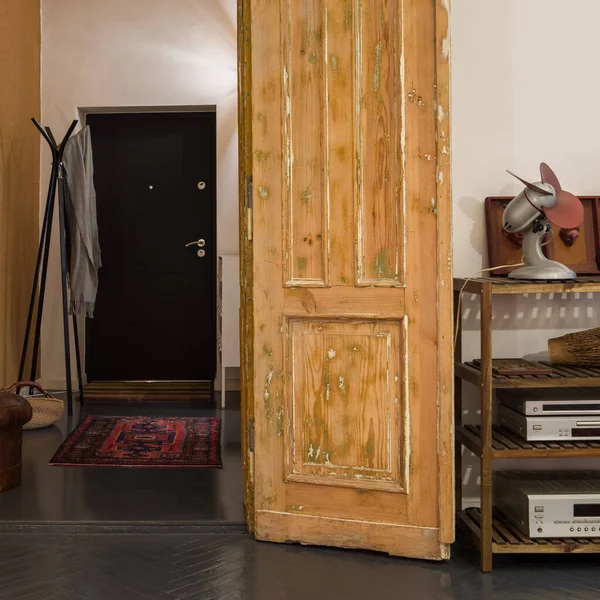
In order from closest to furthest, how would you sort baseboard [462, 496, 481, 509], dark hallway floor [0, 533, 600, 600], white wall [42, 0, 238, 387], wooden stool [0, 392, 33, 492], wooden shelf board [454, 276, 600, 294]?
dark hallway floor [0, 533, 600, 600]
wooden shelf board [454, 276, 600, 294]
baseboard [462, 496, 481, 509]
wooden stool [0, 392, 33, 492]
white wall [42, 0, 238, 387]

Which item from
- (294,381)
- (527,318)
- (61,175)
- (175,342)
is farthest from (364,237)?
(175,342)

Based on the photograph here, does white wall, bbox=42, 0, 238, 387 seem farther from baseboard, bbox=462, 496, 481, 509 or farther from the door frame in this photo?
baseboard, bbox=462, 496, 481, 509

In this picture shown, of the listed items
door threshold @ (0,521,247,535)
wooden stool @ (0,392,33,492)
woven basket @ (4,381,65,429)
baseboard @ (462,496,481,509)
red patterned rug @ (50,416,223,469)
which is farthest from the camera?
woven basket @ (4,381,65,429)

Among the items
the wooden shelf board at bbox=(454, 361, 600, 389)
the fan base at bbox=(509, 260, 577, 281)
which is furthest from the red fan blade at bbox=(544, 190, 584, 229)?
the wooden shelf board at bbox=(454, 361, 600, 389)

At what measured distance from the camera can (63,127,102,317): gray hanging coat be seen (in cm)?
520

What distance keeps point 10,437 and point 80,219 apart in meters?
2.27

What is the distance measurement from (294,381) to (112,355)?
386 cm

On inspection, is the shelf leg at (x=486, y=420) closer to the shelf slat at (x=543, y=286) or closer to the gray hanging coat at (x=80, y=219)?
the shelf slat at (x=543, y=286)

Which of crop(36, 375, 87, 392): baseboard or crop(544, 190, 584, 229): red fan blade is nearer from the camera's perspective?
crop(544, 190, 584, 229): red fan blade

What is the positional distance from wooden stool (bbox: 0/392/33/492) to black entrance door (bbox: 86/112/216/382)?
291 centimetres

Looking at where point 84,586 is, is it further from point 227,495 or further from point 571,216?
point 571,216

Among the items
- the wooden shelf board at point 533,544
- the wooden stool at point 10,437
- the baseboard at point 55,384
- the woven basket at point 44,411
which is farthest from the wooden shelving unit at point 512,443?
the baseboard at point 55,384

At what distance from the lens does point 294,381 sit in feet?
8.99

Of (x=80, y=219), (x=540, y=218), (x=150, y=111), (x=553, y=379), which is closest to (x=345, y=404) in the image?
(x=553, y=379)
